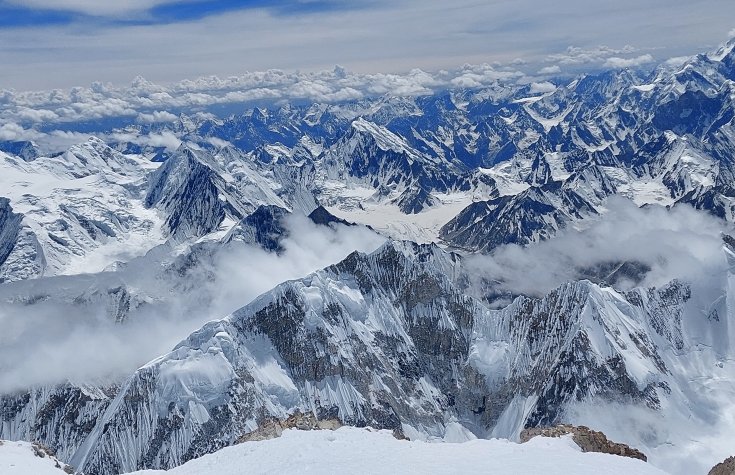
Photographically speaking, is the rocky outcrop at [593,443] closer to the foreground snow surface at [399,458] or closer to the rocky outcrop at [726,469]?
the foreground snow surface at [399,458]

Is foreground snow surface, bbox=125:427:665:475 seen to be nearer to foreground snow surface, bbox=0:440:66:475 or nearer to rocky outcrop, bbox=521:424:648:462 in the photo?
rocky outcrop, bbox=521:424:648:462

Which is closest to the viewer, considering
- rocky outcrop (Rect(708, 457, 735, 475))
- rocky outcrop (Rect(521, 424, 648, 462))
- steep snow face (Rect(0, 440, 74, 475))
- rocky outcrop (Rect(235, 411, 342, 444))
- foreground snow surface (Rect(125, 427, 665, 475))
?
foreground snow surface (Rect(125, 427, 665, 475))

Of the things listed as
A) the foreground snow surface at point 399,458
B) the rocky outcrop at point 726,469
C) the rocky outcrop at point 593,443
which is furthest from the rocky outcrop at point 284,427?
the rocky outcrop at point 726,469

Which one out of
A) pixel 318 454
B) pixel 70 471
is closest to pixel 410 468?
pixel 318 454

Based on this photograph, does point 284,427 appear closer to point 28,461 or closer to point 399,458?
point 399,458

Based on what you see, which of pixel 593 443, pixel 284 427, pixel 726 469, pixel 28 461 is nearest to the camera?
pixel 726 469

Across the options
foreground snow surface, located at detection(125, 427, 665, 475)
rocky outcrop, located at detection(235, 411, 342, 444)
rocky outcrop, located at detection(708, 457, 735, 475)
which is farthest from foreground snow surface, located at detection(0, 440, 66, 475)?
rocky outcrop, located at detection(708, 457, 735, 475)

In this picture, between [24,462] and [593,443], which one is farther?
[593,443]

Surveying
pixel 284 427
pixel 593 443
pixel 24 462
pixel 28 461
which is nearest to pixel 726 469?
pixel 593 443
